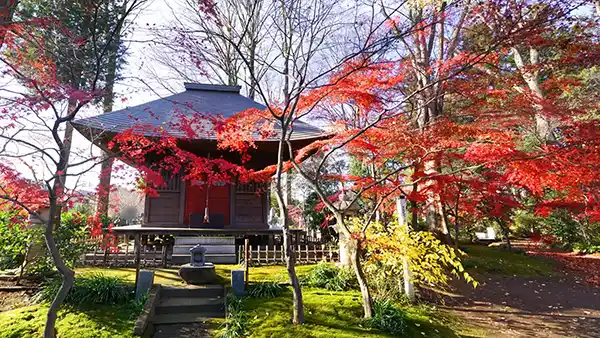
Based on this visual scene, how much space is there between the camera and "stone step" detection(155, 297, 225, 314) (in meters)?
5.43

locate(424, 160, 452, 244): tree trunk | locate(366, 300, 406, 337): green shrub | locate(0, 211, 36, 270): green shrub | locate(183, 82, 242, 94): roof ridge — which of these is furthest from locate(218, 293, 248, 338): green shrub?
locate(183, 82, 242, 94): roof ridge

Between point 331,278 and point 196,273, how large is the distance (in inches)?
111

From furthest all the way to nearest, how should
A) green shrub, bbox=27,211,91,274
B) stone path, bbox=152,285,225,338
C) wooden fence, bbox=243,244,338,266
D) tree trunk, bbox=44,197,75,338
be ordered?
wooden fence, bbox=243,244,338,266 → green shrub, bbox=27,211,91,274 → stone path, bbox=152,285,225,338 → tree trunk, bbox=44,197,75,338

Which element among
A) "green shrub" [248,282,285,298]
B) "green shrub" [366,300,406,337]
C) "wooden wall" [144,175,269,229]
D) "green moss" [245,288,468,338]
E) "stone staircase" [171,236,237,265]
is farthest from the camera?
"wooden wall" [144,175,269,229]

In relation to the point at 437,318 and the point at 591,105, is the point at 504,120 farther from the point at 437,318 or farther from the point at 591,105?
the point at 437,318

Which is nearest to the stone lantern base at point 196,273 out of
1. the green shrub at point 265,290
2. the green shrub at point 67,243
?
the green shrub at point 265,290

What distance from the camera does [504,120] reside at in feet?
34.2

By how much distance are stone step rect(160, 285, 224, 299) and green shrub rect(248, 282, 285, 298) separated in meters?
0.62

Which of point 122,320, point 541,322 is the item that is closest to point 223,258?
point 122,320

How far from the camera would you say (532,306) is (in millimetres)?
6941

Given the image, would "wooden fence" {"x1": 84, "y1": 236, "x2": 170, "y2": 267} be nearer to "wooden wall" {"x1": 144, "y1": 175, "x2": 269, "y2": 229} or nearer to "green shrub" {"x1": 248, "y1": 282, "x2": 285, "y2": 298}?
"wooden wall" {"x1": 144, "y1": 175, "x2": 269, "y2": 229}

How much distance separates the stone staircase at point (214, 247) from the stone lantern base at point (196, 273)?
7.78 feet

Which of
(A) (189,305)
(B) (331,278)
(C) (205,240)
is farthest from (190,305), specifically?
(C) (205,240)

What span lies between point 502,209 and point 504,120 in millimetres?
5916
